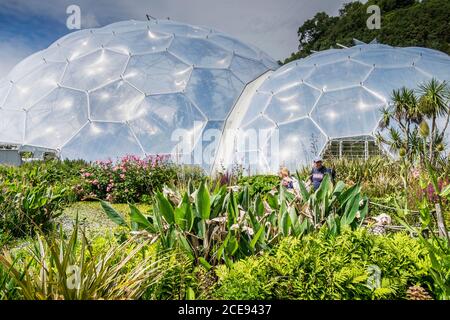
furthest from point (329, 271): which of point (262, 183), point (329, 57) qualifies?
point (329, 57)

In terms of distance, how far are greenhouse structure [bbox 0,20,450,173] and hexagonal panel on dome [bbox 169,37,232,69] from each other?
50mm

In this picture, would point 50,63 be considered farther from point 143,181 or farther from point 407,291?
point 407,291

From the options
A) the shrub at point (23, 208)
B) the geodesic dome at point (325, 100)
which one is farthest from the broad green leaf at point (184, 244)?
the geodesic dome at point (325, 100)

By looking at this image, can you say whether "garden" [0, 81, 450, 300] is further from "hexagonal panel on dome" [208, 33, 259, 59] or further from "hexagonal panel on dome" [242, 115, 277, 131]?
"hexagonal panel on dome" [208, 33, 259, 59]

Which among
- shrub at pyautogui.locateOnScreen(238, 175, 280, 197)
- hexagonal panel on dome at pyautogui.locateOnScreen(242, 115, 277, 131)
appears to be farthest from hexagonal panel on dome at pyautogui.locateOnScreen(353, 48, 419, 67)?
shrub at pyautogui.locateOnScreen(238, 175, 280, 197)

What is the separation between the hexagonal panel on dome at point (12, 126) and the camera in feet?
46.6

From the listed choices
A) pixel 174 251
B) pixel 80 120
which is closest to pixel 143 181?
pixel 80 120

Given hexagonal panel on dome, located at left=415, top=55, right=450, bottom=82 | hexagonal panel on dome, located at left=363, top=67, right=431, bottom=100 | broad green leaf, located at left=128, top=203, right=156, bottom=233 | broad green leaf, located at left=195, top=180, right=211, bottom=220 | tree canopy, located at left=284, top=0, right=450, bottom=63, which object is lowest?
broad green leaf, located at left=128, top=203, right=156, bottom=233

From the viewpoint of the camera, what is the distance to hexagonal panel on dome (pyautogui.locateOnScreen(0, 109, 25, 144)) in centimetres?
1422

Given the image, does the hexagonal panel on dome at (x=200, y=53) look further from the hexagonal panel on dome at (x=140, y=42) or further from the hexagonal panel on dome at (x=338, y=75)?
the hexagonal panel on dome at (x=338, y=75)

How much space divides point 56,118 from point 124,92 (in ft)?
8.40

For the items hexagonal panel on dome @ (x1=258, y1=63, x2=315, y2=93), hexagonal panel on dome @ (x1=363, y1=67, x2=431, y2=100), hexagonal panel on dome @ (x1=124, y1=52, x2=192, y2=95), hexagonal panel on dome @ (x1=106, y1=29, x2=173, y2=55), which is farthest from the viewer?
hexagonal panel on dome @ (x1=106, y1=29, x2=173, y2=55)

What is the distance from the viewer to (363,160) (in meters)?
10.8

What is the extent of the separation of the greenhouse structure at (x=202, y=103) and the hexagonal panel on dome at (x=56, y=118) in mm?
41
